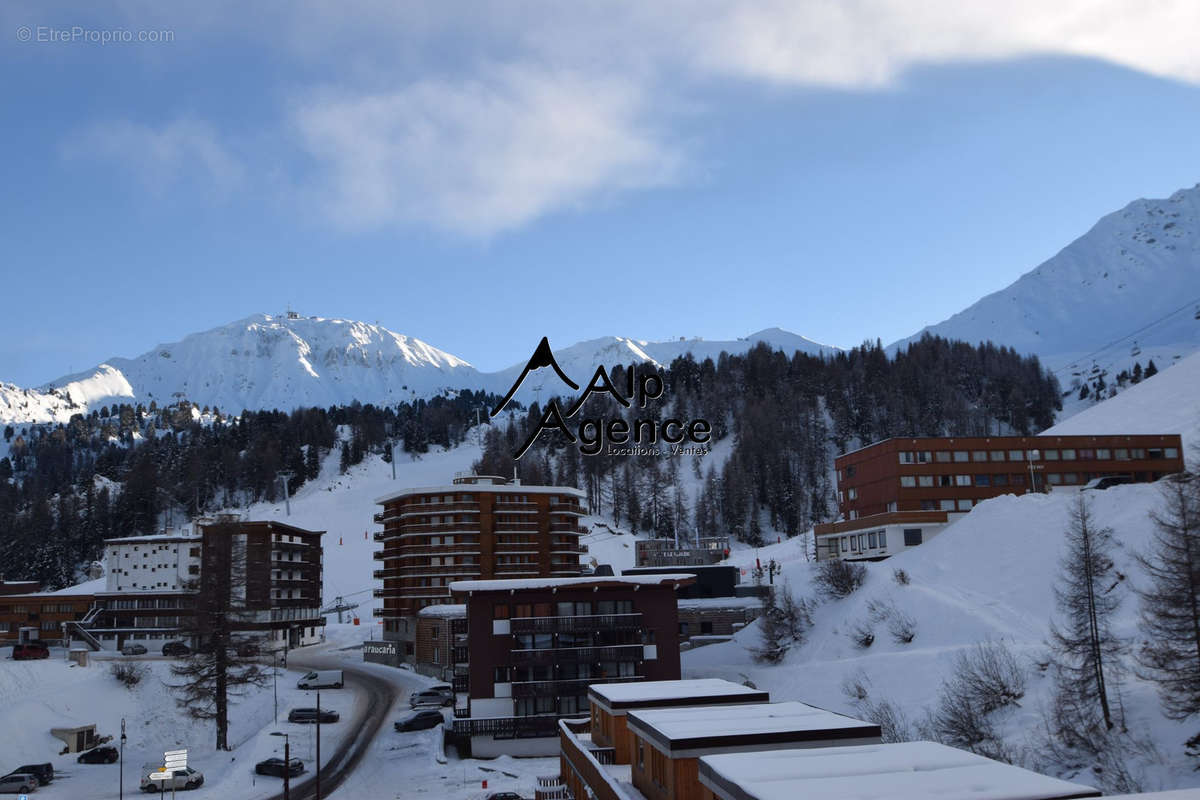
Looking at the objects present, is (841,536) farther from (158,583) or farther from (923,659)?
(158,583)

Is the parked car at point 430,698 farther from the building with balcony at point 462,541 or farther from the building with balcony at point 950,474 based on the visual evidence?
the building with balcony at point 950,474

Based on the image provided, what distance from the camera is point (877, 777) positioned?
830 inches

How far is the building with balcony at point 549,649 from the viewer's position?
63.0 m

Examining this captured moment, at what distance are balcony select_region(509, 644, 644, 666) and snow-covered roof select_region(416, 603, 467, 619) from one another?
68.3 ft

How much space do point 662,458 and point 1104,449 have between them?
103 metres

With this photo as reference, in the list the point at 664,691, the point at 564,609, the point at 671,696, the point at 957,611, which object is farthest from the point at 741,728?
the point at 957,611

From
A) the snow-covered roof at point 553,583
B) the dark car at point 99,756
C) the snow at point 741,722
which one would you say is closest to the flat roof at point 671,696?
the snow at point 741,722

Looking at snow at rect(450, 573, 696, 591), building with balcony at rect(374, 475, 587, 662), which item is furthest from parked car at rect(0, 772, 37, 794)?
building with balcony at rect(374, 475, 587, 662)

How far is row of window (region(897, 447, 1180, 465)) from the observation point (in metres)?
93.3

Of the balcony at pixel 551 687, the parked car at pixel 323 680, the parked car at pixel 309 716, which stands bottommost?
the parked car at pixel 309 716

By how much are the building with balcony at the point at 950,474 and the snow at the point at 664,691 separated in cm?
5112

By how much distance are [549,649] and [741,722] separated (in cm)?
3514

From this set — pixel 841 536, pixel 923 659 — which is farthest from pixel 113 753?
pixel 841 536

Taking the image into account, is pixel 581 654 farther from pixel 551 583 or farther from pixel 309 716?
pixel 309 716
